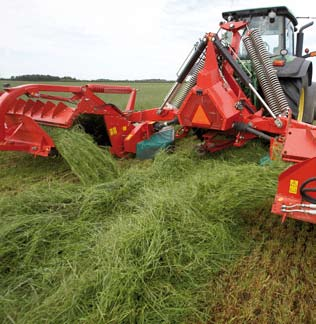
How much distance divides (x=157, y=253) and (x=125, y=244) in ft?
0.69

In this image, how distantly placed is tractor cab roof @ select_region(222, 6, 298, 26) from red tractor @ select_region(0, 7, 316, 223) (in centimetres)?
1

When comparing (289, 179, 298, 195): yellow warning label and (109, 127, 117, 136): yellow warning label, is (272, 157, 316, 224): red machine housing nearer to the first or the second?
(289, 179, 298, 195): yellow warning label

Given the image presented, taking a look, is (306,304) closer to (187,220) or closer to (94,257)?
(187,220)

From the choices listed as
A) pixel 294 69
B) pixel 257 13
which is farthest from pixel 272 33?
pixel 294 69

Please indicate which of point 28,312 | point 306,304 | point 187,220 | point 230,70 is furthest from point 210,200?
point 230,70

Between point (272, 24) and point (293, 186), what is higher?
point (272, 24)

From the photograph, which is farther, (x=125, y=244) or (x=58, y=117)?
(x=58, y=117)

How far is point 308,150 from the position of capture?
2.29 metres

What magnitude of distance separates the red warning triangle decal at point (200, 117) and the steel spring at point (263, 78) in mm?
883

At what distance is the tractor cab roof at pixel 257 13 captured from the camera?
496cm

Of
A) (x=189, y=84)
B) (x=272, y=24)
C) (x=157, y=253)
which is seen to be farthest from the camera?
(x=272, y=24)

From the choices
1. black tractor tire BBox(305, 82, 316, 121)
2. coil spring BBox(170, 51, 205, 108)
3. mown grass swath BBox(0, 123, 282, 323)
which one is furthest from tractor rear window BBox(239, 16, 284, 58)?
mown grass swath BBox(0, 123, 282, 323)

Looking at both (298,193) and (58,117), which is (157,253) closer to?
(298,193)

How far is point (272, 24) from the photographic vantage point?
16.8ft
